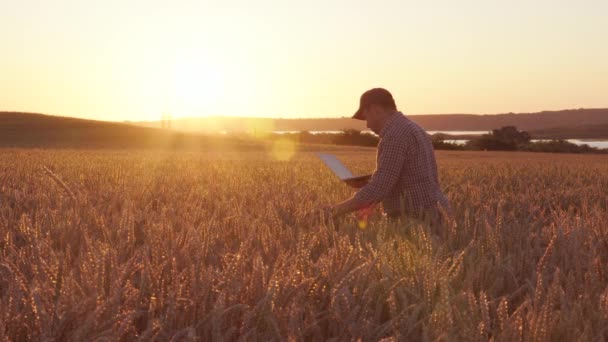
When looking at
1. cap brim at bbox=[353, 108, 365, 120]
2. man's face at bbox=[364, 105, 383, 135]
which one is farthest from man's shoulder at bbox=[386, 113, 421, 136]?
cap brim at bbox=[353, 108, 365, 120]

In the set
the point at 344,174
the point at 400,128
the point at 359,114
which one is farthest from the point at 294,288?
the point at 359,114

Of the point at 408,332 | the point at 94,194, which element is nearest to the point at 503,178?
the point at 94,194

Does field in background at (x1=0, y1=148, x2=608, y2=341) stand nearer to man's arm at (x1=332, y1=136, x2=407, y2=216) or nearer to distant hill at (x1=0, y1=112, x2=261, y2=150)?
man's arm at (x1=332, y1=136, x2=407, y2=216)

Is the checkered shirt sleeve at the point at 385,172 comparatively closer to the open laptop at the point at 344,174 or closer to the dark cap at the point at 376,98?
the open laptop at the point at 344,174

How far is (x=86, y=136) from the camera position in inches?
1806

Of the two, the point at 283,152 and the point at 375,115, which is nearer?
the point at 375,115

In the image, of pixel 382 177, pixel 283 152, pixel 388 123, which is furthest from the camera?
Result: pixel 283 152

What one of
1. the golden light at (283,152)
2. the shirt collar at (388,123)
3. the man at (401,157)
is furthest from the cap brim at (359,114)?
the golden light at (283,152)

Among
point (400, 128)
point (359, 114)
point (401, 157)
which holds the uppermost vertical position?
point (359, 114)

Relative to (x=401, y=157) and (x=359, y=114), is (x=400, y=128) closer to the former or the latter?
(x=401, y=157)

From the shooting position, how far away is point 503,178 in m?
9.41

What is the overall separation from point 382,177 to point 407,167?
356 mm

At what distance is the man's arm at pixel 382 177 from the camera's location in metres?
4.47

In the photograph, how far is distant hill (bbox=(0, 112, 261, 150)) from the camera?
41156mm
